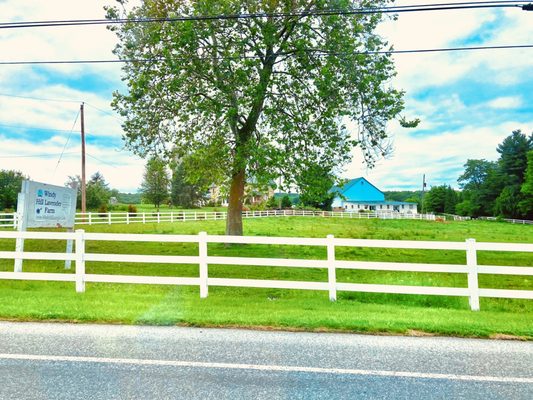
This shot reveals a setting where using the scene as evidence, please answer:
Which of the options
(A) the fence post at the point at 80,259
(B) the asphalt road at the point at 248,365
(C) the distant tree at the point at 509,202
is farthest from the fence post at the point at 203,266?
(C) the distant tree at the point at 509,202

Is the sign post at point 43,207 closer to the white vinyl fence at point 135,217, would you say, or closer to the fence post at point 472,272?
the fence post at point 472,272

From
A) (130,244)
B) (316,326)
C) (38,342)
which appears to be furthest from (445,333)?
(130,244)

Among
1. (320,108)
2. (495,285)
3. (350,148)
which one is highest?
(320,108)

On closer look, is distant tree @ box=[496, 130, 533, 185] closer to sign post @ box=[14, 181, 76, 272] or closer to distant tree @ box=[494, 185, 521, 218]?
distant tree @ box=[494, 185, 521, 218]

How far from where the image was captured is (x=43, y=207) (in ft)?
36.0

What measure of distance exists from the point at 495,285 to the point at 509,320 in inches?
193

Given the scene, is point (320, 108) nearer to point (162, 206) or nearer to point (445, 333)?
point (445, 333)

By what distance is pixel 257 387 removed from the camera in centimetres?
388

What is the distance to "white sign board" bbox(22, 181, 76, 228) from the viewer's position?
10445mm

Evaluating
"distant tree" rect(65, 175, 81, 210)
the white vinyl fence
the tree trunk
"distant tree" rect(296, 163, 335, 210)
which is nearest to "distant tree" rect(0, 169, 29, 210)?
"distant tree" rect(65, 175, 81, 210)

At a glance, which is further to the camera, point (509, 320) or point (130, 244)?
point (130, 244)

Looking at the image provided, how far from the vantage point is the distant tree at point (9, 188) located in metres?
67.4

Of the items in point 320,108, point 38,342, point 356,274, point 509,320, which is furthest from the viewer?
point 320,108

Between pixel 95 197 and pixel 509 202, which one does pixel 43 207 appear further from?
pixel 509 202
